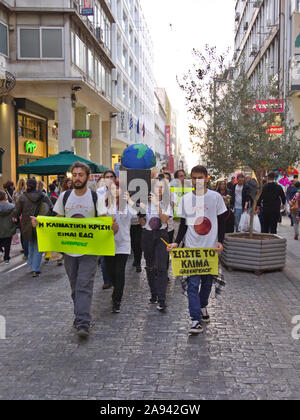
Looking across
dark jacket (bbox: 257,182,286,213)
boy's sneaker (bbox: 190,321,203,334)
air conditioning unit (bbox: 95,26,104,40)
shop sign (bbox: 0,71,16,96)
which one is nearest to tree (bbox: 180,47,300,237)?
dark jacket (bbox: 257,182,286,213)

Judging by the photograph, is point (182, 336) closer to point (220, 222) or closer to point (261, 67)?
point (220, 222)

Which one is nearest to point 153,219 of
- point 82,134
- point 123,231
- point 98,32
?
point 123,231

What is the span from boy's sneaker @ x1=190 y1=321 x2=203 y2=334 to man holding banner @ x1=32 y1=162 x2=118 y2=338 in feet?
3.78

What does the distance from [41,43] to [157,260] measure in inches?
664

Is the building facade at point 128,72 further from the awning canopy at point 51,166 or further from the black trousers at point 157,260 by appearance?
the black trousers at point 157,260

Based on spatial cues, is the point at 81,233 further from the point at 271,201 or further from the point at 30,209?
the point at 271,201

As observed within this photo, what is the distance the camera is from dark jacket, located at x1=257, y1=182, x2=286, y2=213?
10.9m

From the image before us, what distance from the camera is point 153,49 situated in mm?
68500

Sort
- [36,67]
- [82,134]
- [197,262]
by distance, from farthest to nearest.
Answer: [82,134], [36,67], [197,262]

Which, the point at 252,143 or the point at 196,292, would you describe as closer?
the point at 196,292

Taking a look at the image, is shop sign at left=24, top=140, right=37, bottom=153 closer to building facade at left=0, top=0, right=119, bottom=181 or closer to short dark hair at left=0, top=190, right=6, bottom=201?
building facade at left=0, top=0, right=119, bottom=181

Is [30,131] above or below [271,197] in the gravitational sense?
above

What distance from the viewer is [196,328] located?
507 centimetres
